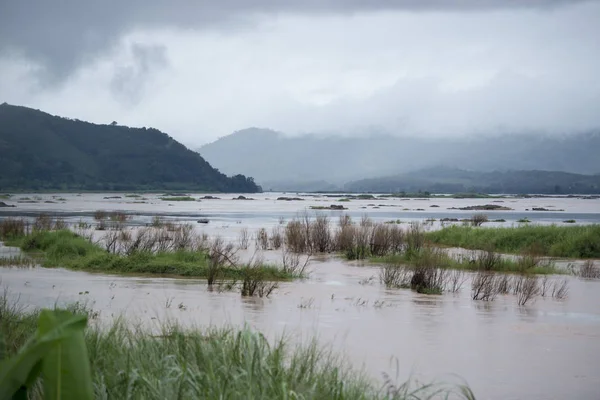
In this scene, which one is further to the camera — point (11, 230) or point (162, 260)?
point (11, 230)

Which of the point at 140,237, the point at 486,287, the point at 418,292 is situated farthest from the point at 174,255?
the point at 486,287

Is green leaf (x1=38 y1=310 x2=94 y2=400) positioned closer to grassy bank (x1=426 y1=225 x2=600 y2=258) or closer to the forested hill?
grassy bank (x1=426 y1=225 x2=600 y2=258)

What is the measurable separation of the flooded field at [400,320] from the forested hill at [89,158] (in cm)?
11753

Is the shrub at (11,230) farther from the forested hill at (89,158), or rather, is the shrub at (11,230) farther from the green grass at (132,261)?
the forested hill at (89,158)

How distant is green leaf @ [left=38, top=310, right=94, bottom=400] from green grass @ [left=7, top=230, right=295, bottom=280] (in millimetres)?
13308

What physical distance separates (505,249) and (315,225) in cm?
768

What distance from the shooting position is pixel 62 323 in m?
3.28

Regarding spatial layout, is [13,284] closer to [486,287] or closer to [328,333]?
[328,333]

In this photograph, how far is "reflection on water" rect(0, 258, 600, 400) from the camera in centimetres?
897

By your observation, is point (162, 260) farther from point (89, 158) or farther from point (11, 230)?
point (89, 158)

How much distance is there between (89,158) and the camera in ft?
486

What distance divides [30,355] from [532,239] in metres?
26.8

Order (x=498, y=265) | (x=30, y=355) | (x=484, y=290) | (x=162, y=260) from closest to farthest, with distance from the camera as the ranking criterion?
1. (x=30, y=355)
2. (x=484, y=290)
3. (x=162, y=260)
4. (x=498, y=265)

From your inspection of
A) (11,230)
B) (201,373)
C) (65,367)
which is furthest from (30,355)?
(11,230)
